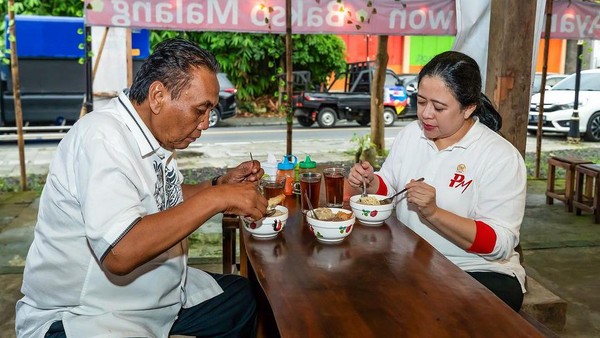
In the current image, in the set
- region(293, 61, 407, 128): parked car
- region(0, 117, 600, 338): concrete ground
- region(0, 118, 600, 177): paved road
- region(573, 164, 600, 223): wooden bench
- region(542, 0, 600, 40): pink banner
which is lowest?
region(0, 117, 600, 338): concrete ground

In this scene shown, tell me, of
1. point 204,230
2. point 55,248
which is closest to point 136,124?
point 55,248

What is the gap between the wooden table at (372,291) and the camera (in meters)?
1.48

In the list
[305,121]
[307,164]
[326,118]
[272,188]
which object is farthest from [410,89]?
[272,188]

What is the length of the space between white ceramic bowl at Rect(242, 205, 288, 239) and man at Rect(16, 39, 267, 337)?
0.86 ft

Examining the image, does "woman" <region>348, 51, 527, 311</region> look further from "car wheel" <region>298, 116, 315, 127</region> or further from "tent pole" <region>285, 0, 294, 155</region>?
"car wheel" <region>298, 116, 315, 127</region>

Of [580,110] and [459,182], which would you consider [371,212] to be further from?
[580,110]

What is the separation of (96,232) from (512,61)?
3.20 m

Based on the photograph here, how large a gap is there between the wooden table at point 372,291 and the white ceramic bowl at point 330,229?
30 mm

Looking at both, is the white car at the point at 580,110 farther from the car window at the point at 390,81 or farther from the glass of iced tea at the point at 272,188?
the glass of iced tea at the point at 272,188

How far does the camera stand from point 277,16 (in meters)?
5.36

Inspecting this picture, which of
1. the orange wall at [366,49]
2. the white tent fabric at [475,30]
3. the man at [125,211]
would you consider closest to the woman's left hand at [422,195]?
the man at [125,211]

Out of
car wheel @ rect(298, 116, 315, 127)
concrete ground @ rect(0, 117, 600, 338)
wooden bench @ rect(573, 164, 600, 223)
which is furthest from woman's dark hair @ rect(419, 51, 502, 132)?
car wheel @ rect(298, 116, 315, 127)

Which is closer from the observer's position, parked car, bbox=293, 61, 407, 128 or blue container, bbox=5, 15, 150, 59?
blue container, bbox=5, 15, 150, 59

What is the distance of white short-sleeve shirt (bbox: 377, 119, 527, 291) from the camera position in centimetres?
224
